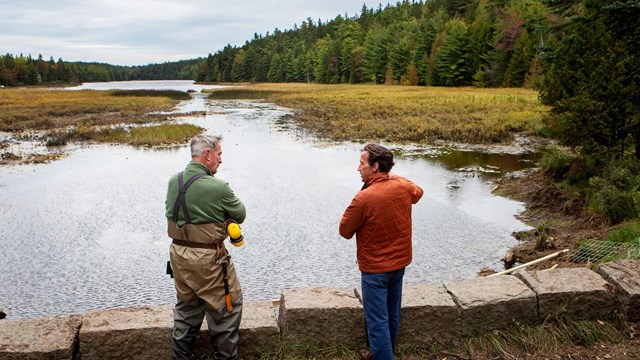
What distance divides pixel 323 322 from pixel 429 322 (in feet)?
3.44

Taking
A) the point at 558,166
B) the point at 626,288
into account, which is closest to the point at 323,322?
the point at 626,288

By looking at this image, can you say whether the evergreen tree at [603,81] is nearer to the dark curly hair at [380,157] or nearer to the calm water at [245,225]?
the calm water at [245,225]

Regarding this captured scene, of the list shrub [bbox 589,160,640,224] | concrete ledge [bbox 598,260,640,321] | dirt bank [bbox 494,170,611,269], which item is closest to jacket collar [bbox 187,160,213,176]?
concrete ledge [bbox 598,260,640,321]

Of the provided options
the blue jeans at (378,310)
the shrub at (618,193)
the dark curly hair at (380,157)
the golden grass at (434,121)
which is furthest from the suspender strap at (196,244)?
the golden grass at (434,121)

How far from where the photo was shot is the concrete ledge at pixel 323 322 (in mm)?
4832

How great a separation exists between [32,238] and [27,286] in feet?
9.93

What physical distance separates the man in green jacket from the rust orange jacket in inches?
40.1

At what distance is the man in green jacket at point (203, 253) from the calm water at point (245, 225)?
3827mm

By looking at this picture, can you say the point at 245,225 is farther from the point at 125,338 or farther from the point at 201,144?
the point at 201,144

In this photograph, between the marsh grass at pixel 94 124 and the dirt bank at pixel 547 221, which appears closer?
the dirt bank at pixel 547 221

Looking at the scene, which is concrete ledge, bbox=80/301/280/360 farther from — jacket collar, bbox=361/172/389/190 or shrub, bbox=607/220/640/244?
shrub, bbox=607/220/640/244

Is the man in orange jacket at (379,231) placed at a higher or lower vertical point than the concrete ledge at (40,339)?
higher

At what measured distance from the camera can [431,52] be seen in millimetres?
81625

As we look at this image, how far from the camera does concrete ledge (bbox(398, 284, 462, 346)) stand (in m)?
4.96
